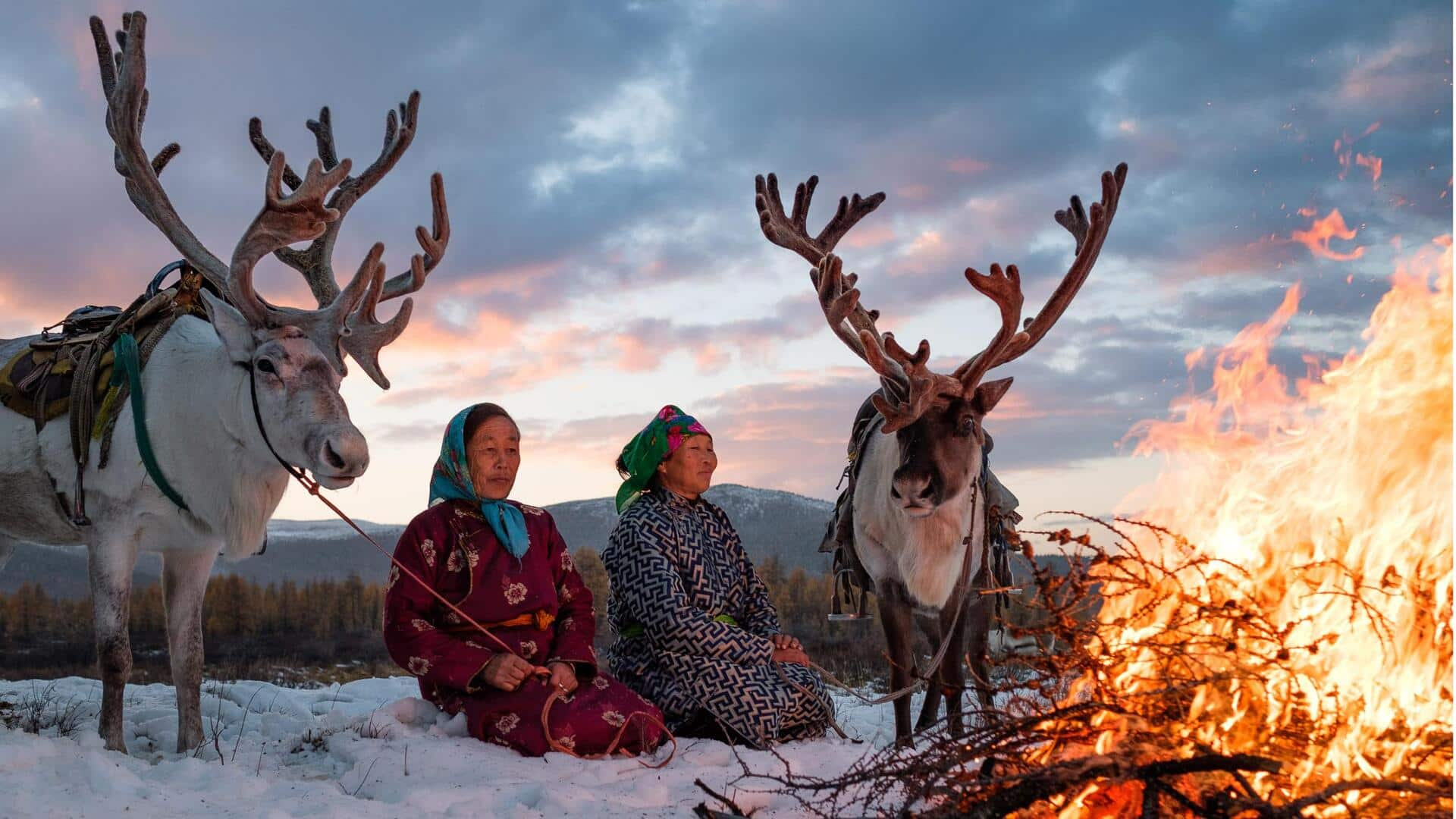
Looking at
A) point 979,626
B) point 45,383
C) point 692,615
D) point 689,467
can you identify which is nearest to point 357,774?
point 692,615

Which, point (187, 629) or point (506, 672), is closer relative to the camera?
point (506, 672)

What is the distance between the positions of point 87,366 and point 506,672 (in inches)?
106

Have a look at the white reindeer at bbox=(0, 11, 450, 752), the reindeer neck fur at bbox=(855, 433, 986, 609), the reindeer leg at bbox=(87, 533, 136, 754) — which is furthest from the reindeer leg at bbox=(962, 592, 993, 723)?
the reindeer leg at bbox=(87, 533, 136, 754)

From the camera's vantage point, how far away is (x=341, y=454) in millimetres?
4789

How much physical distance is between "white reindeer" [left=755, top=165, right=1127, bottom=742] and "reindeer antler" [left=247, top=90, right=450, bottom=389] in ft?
6.81

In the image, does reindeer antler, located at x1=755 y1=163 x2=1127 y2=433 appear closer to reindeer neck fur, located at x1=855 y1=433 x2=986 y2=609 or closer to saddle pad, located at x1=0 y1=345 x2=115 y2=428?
reindeer neck fur, located at x1=855 y1=433 x2=986 y2=609

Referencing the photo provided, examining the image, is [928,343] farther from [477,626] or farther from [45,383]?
[45,383]

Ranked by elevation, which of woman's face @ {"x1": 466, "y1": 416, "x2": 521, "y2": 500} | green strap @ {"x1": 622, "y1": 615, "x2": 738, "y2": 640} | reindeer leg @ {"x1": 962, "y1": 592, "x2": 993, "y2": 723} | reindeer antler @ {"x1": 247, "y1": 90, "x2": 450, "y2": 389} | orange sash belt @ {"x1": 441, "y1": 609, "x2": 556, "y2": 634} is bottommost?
reindeer leg @ {"x1": 962, "y1": 592, "x2": 993, "y2": 723}

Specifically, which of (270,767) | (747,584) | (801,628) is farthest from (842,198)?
(801,628)

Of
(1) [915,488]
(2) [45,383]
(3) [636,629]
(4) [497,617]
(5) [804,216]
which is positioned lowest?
(3) [636,629]

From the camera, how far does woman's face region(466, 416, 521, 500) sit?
523 cm

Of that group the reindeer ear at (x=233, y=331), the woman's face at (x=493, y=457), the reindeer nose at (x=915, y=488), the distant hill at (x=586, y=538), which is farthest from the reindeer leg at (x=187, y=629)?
the distant hill at (x=586, y=538)

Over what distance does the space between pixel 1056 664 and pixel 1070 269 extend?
3.44 meters

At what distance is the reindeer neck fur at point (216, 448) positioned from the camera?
5156 mm
